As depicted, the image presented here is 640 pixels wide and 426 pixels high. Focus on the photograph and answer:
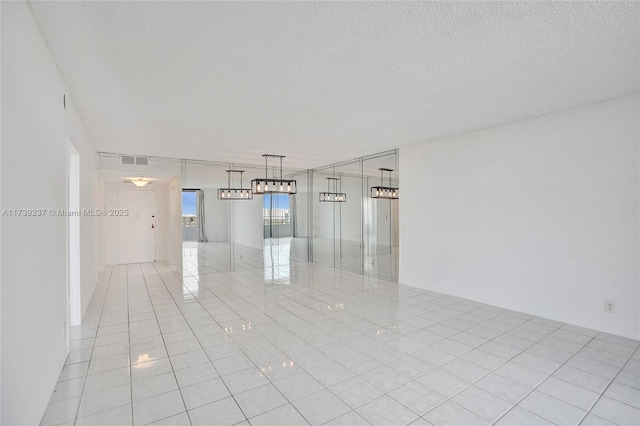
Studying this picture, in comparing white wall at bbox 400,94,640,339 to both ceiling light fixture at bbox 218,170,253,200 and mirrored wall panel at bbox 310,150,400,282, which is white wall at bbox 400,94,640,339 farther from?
ceiling light fixture at bbox 218,170,253,200

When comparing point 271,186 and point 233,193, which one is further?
point 233,193

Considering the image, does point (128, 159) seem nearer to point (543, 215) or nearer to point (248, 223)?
point (248, 223)

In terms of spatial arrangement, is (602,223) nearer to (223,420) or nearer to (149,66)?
(223,420)

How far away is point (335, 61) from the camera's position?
104 inches

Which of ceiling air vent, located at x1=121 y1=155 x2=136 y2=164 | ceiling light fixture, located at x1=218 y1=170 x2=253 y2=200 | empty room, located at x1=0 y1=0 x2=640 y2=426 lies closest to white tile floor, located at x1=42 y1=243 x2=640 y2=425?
empty room, located at x1=0 y1=0 x2=640 y2=426

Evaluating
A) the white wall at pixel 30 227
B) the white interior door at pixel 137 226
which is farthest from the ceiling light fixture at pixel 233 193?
the white wall at pixel 30 227

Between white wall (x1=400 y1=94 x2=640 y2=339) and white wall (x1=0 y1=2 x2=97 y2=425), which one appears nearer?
white wall (x1=0 y1=2 x2=97 y2=425)

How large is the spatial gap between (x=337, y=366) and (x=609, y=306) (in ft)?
10.5

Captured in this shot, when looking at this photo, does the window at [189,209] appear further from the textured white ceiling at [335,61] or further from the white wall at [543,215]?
the white wall at [543,215]

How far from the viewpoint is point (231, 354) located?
3.07m

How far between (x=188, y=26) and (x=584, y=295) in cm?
488

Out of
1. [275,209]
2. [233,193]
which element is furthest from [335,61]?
[275,209]

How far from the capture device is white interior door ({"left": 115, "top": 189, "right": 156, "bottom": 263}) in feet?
27.8

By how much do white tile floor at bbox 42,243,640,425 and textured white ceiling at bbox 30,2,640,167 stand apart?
8.61ft
